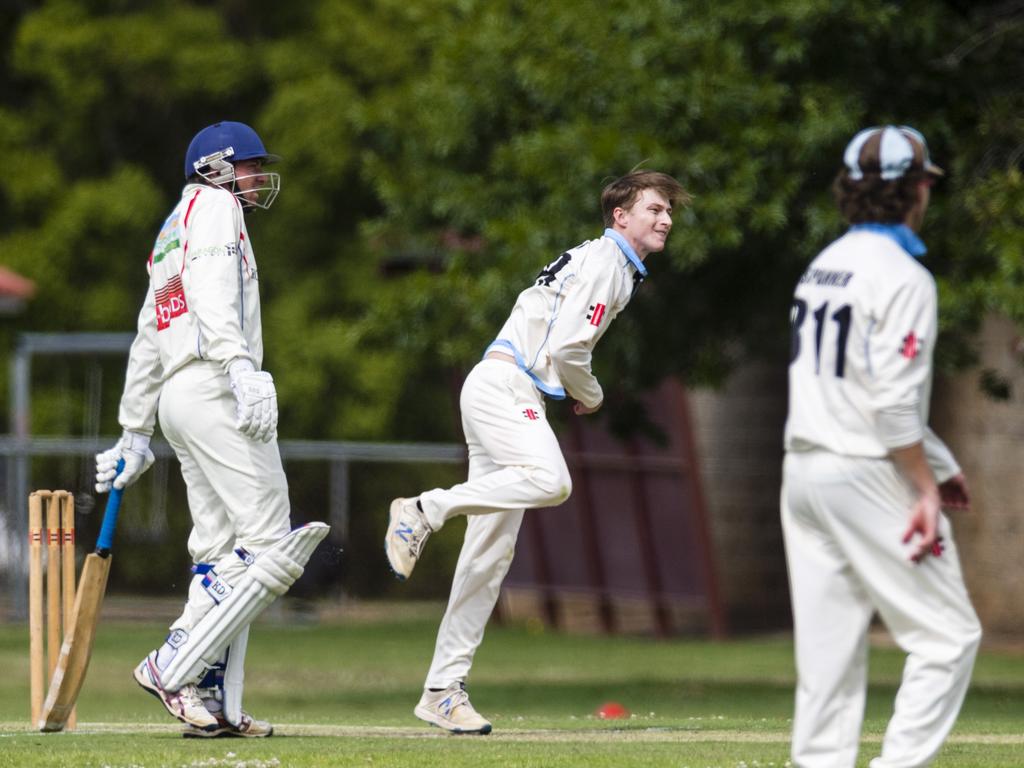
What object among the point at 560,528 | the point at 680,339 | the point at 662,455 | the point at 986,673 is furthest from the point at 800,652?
the point at 560,528

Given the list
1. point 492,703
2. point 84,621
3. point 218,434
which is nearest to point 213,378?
point 218,434

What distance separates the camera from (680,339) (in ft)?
47.5

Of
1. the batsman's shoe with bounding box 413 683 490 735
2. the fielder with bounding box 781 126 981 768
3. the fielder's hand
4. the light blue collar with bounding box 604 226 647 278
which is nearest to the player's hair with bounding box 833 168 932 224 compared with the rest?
the fielder with bounding box 781 126 981 768

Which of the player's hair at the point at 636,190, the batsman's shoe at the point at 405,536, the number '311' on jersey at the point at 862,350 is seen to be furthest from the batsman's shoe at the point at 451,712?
the number '311' on jersey at the point at 862,350

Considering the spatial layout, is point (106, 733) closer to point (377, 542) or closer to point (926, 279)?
point (926, 279)

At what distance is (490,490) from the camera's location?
779 cm

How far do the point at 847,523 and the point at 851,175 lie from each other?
1.03 metres

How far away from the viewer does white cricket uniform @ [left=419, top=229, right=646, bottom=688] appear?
782cm

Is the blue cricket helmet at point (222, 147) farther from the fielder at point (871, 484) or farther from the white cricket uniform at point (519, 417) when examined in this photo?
the fielder at point (871, 484)

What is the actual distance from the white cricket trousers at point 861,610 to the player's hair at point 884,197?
0.72 meters

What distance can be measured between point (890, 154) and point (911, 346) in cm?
61

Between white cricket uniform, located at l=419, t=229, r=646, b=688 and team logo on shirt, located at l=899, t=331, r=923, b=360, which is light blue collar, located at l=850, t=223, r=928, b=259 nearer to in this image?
team logo on shirt, located at l=899, t=331, r=923, b=360

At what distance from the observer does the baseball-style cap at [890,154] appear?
19.5 ft

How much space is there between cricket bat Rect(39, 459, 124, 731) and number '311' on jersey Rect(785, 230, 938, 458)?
3.24 m
